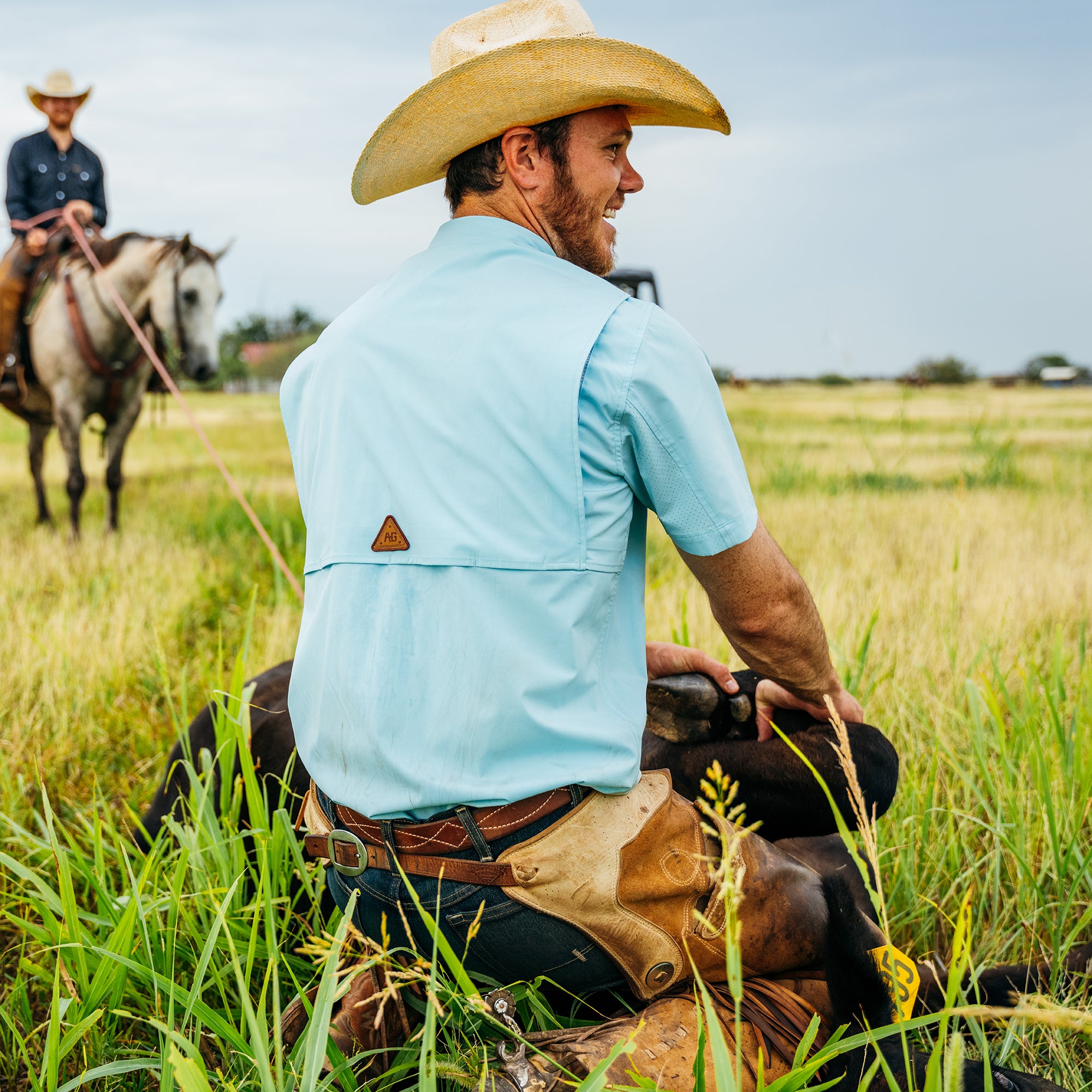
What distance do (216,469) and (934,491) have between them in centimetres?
758

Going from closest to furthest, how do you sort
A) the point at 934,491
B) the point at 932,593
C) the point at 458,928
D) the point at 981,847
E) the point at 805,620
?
the point at 458,928, the point at 805,620, the point at 981,847, the point at 932,593, the point at 934,491

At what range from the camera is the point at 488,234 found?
1.66 m

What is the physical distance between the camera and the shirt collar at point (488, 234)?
1.66 metres

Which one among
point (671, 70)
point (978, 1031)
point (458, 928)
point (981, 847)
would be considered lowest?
point (981, 847)

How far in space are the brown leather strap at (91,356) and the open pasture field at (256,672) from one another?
1.03m

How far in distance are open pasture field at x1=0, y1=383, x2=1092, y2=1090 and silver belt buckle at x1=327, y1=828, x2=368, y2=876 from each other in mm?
141

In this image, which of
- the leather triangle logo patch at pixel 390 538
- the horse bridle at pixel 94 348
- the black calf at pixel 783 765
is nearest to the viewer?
the leather triangle logo patch at pixel 390 538

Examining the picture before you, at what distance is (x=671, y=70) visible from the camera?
171 cm

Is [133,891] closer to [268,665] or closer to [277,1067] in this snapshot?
[277,1067]

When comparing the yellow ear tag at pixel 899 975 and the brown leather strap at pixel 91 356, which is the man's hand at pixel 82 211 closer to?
the brown leather strap at pixel 91 356

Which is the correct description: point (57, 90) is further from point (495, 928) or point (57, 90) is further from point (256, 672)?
point (495, 928)

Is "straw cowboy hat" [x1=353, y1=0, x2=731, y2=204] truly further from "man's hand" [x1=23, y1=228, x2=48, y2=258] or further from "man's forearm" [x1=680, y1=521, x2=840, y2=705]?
"man's hand" [x1=23, y1=228, x2=48, y2=258]

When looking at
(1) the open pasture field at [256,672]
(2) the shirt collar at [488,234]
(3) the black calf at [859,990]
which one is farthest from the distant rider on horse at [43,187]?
(3) the black calf at [859,990]

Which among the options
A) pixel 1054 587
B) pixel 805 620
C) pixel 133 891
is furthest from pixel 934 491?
pixel 133 891
